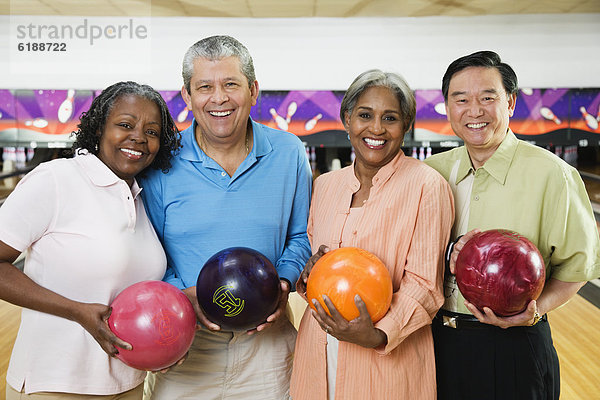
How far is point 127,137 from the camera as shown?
1173mm

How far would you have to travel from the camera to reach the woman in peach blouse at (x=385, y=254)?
105 centimetres

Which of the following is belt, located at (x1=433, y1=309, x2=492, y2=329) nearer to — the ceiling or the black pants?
the black pants

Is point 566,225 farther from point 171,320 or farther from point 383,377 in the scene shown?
point 171,320

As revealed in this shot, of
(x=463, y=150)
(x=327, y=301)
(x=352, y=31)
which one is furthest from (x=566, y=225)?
(x=352, y=31)

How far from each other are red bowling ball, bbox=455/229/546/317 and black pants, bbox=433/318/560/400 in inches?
4.8

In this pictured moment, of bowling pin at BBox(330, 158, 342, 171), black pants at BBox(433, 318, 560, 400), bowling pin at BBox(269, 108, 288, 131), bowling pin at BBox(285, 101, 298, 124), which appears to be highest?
bowling pin at BBox(285, 101, 298, 124)

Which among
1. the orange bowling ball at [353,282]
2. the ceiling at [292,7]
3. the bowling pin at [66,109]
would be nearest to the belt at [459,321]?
the orange bowling ball at [353,282]

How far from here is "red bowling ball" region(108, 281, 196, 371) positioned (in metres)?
1.02

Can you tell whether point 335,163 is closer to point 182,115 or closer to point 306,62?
point 306,62

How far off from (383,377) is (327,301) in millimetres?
225

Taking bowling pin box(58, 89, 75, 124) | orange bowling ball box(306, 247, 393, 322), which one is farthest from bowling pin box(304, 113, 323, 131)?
orange bowling ball box(306, 247, 393, 322)

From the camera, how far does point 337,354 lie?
1.13 m

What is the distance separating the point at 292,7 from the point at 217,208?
10.4 feet

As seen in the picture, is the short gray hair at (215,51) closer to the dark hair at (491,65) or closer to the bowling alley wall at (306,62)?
the dark hair at (491,65)
